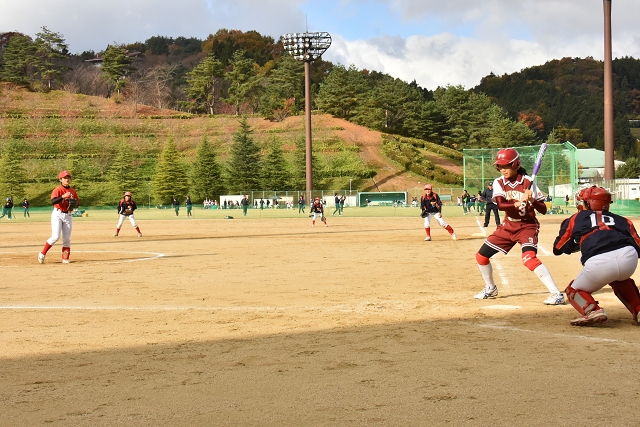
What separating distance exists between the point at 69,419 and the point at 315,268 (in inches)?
334

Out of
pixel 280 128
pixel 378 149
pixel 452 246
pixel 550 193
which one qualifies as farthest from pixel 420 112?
pixel 452 246

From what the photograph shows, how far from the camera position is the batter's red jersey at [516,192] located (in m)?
7.40

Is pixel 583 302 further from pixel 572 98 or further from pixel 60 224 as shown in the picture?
pixel 572 98

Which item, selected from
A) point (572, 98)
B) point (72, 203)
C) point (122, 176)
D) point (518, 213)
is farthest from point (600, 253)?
point (572, 98)

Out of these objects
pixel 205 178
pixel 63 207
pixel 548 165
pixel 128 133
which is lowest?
pixel 63 207

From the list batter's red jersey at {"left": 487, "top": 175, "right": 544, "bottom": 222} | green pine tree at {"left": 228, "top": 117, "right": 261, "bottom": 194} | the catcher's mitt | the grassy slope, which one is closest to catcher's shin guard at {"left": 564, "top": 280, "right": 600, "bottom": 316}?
batter's red jersey at {"left": 487, "top": 175, "right": 544, "bottom": 222}

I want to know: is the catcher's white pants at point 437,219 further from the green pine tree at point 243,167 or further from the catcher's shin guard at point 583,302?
the green pine tree at point 243,167

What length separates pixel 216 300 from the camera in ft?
26.9

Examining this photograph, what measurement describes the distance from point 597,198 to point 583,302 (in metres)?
1.12

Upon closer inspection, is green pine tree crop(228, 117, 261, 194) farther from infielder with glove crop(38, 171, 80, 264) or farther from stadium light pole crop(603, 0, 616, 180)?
infielder with glove crop(38, 171, 80, 264)

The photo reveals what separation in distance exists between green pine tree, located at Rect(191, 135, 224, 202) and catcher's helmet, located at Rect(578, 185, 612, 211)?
213 ft

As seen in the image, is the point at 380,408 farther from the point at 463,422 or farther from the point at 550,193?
the point at 550,193

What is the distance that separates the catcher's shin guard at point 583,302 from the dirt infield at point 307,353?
0.76 ft

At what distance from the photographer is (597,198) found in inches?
238
